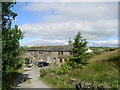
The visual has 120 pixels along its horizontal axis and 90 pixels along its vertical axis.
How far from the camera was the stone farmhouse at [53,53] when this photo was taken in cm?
4100

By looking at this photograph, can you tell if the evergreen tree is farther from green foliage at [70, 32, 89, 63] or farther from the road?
the road

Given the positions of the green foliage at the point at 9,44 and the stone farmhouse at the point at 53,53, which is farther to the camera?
the stone farmhouse at the point at 53,53

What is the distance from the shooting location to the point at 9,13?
491 inches

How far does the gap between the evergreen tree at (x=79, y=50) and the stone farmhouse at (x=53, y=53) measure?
1702 cm

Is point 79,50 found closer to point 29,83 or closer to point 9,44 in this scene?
point 29,83

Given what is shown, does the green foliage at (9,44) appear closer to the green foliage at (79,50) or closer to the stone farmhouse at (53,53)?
the green foliage at (79,50)

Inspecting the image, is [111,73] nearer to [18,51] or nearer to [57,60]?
[18,51]

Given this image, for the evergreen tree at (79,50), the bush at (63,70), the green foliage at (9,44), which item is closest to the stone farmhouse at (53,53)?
the evergreen tree at (79,50)

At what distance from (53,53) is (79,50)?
72.9ft

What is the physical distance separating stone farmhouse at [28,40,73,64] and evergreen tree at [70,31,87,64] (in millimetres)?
17016

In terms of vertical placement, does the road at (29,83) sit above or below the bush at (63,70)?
below

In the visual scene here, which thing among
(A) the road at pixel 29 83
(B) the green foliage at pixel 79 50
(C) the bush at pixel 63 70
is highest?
(B) the green foliage at pixel 79 50

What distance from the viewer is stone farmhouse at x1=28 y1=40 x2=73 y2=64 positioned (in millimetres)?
41000

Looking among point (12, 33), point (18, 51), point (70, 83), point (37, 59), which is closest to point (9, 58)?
point (18, 51)
